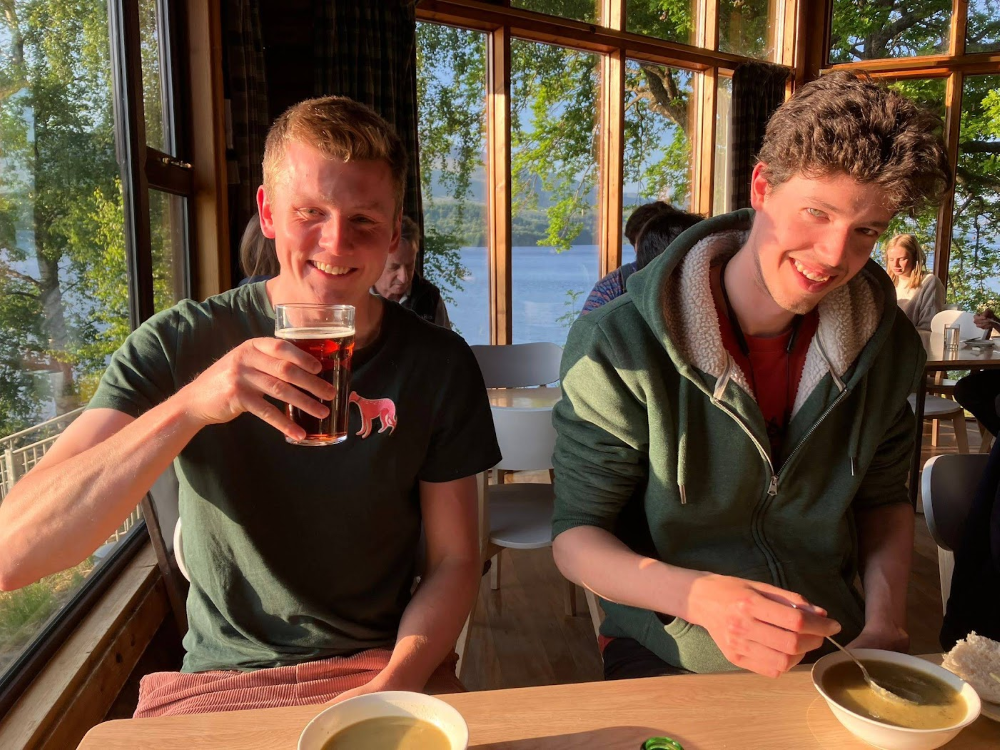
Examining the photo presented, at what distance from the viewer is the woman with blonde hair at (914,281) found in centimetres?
546

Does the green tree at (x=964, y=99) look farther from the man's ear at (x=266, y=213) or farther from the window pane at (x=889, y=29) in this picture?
the man's ear at (x=266, y=213)

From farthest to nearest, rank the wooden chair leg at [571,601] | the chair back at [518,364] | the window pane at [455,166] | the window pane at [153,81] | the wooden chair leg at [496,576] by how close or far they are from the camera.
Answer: the window pane at [455,166]
the chair back at [518,364]
the wooden chair leg at [496,576]
the wooden chair leg at [571,601]
the window pane at [153,81]

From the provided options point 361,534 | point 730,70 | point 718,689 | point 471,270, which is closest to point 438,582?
point 361,534

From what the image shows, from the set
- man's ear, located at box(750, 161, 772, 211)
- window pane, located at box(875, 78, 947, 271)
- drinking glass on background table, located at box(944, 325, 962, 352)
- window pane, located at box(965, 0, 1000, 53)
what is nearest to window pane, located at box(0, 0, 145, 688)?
man's ear, located at box(750, 161, 772, 211)

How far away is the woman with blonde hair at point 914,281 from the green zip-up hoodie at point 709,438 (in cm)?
474

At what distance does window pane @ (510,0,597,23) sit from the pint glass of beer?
184 inches

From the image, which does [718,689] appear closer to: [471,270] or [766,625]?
[766,625]

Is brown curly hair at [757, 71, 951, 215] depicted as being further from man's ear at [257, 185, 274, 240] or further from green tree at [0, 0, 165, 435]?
green tree at [0, 0, 165, 435]

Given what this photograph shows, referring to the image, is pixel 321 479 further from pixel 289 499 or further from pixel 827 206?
pixel 827 206

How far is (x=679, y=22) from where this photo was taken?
588cm

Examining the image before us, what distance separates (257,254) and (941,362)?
3099 mm

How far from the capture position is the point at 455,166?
16.3 feet

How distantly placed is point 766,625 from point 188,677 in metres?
0.90

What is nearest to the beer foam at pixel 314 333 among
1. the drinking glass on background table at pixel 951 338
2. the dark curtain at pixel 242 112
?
the dark curtain at pixel 242 112
